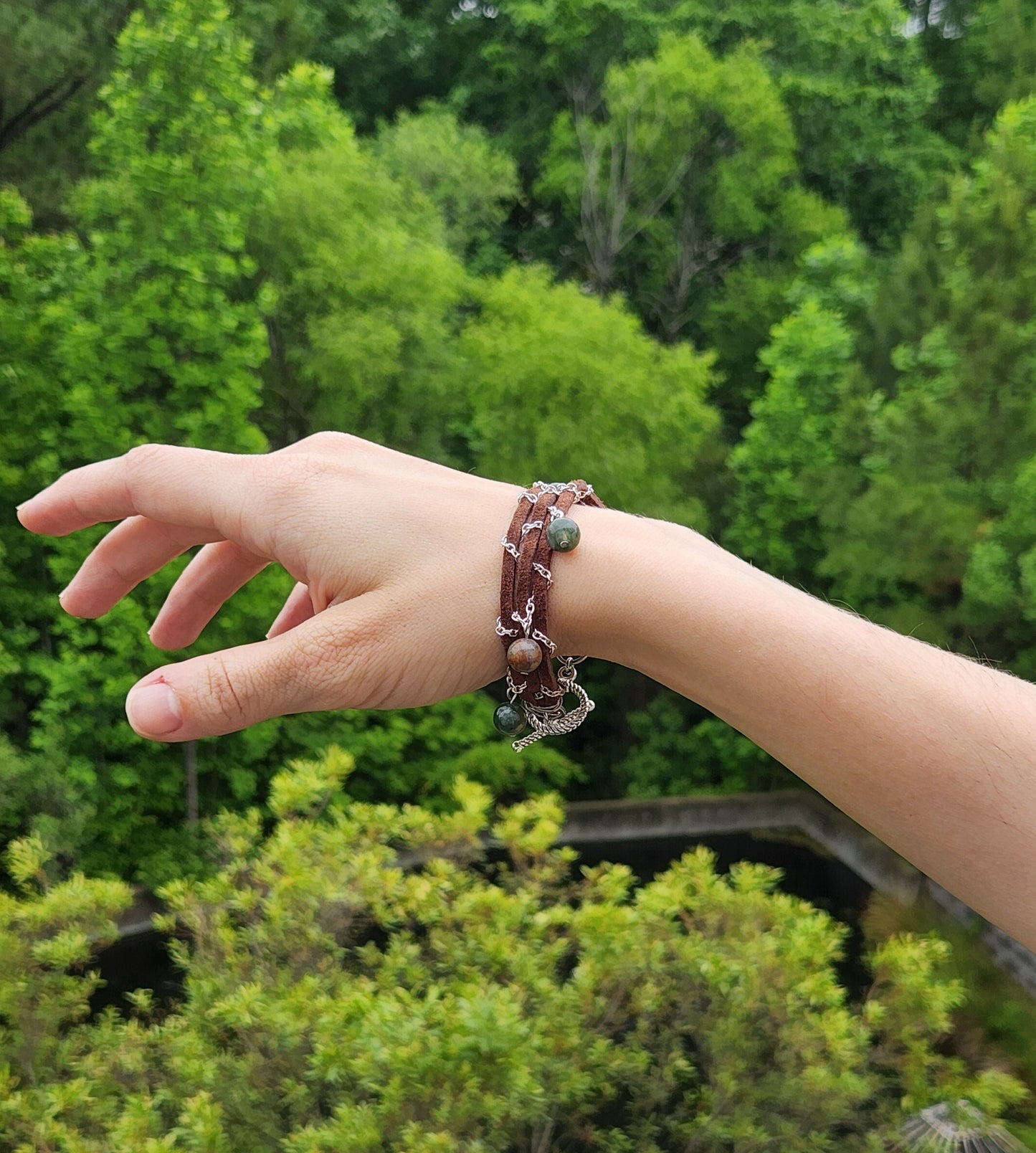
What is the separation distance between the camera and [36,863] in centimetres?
460

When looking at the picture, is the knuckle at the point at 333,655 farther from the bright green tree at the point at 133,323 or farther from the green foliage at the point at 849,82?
the green foliage at the point at 849,82

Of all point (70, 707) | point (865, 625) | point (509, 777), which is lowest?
point (509, 777)

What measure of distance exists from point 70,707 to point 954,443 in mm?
9601

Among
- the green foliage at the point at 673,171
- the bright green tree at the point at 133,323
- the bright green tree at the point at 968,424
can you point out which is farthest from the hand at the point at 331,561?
the green foliage at the point at 673,171

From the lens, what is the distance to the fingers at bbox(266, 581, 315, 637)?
2.00m

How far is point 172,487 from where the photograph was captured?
1793 millimetres

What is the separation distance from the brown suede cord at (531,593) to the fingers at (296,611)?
545mm

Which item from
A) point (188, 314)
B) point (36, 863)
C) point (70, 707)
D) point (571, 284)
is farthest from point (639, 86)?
point (36, 863)

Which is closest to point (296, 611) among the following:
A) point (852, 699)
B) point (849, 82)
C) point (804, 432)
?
point (852, 699)

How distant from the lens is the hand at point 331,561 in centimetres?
161

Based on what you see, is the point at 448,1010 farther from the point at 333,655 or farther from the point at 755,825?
the point at 755,825

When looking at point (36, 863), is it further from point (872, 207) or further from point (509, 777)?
point (872, 207)

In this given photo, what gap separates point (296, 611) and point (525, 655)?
64 centimetres

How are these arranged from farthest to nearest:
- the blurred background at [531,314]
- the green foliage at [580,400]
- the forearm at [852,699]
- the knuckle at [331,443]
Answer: the green foliage at [580,400] < the blurred background at [531,314] < the knuckle at [331,443] < the forearm at [852,699]
